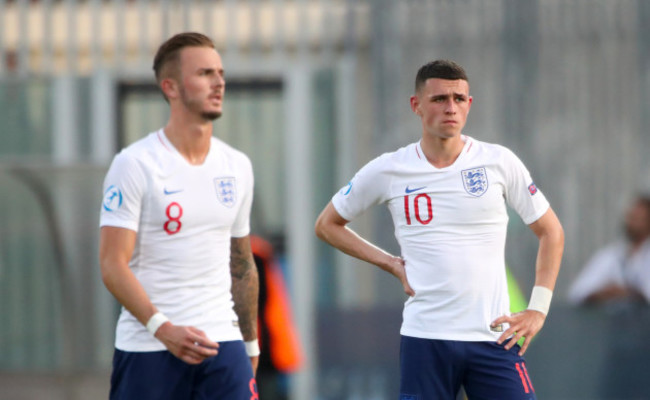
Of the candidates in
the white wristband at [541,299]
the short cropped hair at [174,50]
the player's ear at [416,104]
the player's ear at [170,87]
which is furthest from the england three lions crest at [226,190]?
Answer: the white wristband at [541,299]

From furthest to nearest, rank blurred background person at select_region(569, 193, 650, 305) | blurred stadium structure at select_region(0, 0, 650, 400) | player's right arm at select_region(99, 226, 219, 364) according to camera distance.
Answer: blurred stadium structure at select_region(0, 0, 650, 400) < blurred background person at select_region(569, 193, 650, 305) < player's right arm at select_region(99, 226, 219, 364)

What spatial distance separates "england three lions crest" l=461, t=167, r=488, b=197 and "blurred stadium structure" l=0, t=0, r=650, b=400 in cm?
518

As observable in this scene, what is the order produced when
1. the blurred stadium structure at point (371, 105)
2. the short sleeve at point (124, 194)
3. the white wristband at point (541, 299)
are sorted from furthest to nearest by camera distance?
the blurred stadium structure at point (371, 105)
the white wristband at point (541, 299)
the short sleeve at point (124, 194)

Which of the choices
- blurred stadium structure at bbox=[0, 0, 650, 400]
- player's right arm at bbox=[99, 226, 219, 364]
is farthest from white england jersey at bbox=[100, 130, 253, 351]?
blurred stadium structure at bbox=[0, 0, 650, 400]

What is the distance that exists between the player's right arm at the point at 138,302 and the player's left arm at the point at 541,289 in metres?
1.20

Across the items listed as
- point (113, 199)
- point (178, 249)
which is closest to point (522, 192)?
point (178, 249)

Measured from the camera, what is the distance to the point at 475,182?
17.0ft

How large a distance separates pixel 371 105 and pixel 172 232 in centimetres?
568

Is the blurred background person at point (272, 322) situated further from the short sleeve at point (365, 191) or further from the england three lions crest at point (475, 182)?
the england three lions crest at point (475, 182)

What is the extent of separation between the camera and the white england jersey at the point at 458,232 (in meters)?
5.12

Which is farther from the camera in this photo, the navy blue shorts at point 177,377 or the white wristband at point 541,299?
the white wristband at point 541,299

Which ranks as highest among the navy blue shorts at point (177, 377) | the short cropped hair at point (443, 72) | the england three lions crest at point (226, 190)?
the short cropped hair at point (443, 72)

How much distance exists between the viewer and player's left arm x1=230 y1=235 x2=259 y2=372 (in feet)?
17.8

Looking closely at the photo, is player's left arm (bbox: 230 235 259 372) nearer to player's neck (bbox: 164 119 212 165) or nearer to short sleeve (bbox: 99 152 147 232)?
player's neck (bbox: 164 119 212 165)
